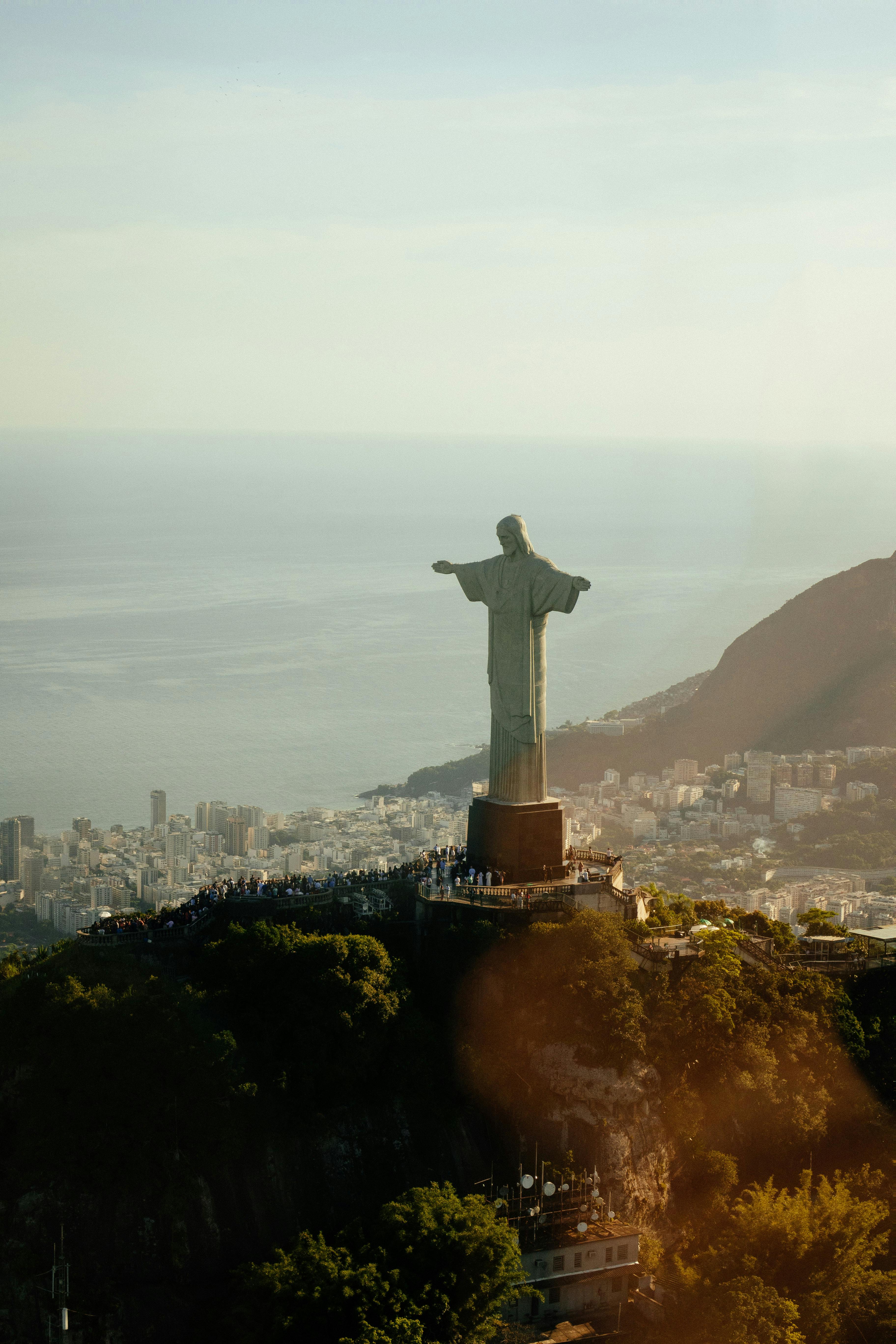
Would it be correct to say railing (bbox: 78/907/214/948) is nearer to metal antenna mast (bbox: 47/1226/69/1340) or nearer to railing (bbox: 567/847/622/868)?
metal antenna mast (bbox: 47/1226/69/1340)

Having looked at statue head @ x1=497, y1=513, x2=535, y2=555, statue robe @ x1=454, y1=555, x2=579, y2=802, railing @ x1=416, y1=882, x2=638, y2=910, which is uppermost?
statue head @ x1=497, y1=513, x2=535, y2=555

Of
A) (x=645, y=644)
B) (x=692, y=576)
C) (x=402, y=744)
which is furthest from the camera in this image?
(x=692, y=576)

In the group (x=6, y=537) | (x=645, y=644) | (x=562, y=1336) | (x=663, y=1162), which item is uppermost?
(x=6, y=537)

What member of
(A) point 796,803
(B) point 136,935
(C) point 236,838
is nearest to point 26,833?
(C) point 236,838

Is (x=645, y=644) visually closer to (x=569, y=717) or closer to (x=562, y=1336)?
(x=569, y=717)

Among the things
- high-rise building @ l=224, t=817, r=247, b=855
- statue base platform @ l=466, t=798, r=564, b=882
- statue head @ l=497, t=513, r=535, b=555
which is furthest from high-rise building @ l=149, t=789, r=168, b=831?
statue head @ l=497, t=513, r=535, b=555

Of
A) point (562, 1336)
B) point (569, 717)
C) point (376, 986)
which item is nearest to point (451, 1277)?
point (562, 1336)
